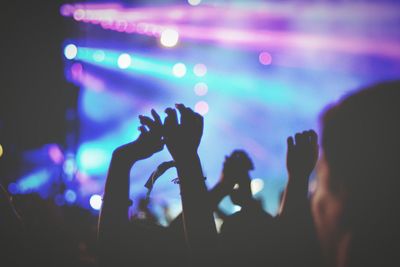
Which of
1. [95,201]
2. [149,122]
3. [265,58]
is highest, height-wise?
[265,58]

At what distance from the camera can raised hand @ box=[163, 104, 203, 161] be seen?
987mm

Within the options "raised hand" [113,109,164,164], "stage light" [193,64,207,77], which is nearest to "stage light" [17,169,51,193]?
"stage light" [193,64,207,77]

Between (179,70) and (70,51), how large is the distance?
6.11 ft

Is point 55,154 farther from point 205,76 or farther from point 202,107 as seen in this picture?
point 205,76

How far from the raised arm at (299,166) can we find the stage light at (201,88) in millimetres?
4828

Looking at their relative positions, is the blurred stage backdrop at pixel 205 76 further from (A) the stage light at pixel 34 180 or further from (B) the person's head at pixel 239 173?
(B) the person's head at pixel 239 173

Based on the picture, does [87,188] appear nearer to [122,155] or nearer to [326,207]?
[122,155]

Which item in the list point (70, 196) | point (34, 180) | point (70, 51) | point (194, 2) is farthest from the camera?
point (34, 180)

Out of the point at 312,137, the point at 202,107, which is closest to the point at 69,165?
the point at 202,107

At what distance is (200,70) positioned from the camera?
20.5ft

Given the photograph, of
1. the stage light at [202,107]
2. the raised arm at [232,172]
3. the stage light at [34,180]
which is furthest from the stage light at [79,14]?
the raised arm at [232,172]

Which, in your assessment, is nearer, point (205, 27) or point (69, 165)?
point (205, 27)

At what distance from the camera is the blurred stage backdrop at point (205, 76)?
16.2ft

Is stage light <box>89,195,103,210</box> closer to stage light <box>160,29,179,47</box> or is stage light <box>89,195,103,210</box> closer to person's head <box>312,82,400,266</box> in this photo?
stage light <box>160,29,179,47</box>
